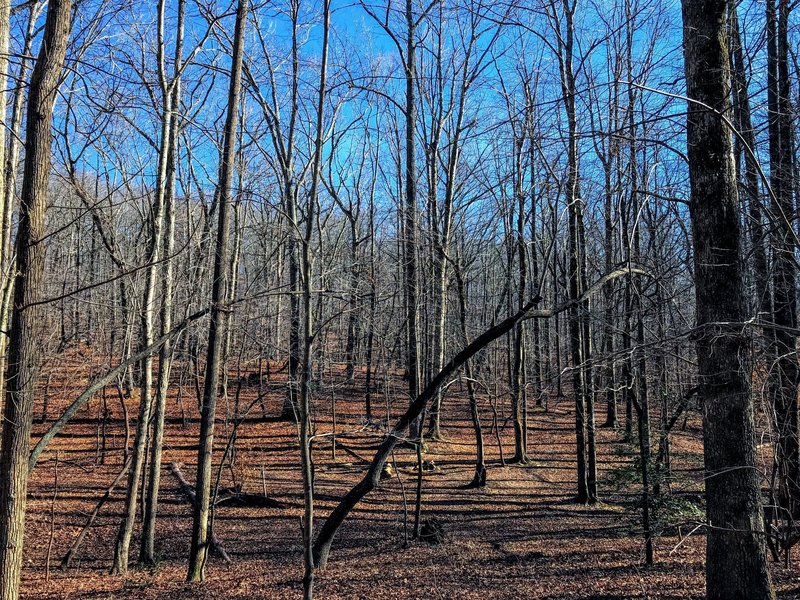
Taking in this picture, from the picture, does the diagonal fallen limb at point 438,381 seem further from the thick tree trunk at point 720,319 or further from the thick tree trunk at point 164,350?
the thick tree trunk at point 164,350

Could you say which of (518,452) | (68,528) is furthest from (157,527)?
(518,452)

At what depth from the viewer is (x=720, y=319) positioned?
4.50 metres

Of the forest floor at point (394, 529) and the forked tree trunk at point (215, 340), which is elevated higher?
the forked tree trunk at point (215, 340)

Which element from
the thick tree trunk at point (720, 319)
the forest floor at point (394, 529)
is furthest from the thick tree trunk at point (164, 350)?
the thick tree trunk at point (720, 319)

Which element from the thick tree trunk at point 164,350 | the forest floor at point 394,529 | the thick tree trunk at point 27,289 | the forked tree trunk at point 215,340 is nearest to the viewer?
the thick tree trunk at point 27,289

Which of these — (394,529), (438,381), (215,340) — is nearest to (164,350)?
(215,340)

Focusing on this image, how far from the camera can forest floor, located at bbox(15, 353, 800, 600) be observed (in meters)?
7.31

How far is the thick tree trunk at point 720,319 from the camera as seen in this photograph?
14.4 ft

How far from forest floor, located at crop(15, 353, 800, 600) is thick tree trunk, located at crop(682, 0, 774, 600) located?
1.24 ft

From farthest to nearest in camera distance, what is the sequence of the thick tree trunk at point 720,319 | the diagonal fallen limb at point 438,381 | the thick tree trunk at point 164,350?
the thick tree trunk at point 164,350, the diagonal fallen limb at point 438,381, the thick tree trunk at point 720,319

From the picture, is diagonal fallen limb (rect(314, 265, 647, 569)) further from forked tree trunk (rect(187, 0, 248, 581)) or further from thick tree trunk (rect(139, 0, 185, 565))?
thick tree trunk (rect(139, 0, 185, 565))

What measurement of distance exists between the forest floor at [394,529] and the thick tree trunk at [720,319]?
38 centimetres

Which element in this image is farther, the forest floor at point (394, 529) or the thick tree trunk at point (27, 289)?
the forest floor at point (394, 529)

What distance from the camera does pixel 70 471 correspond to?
15.7 m
